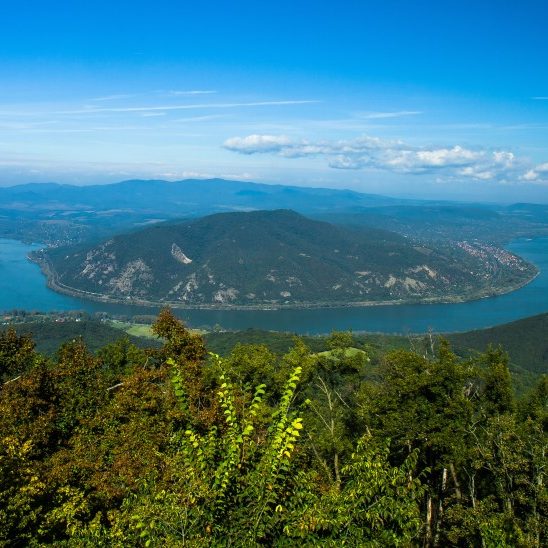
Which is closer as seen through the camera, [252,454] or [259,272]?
[252,454]

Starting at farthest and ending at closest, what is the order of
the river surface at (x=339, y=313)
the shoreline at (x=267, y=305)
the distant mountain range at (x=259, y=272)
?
the distant mountain range at (x=259, y=272) < the shoreline at (x=267, y=305) < the river surface at (x=339, y=313)

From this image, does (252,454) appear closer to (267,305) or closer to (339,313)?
(339,313)

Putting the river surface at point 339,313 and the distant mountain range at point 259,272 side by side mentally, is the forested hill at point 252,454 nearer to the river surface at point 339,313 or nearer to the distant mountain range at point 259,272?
the river surface at point 339,313

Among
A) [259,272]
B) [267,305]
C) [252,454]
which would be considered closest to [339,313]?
[267,305]

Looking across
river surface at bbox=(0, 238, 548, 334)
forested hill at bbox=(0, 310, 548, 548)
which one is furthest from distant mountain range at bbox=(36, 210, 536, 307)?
forested hill at bbox=(0, 310, 548, 548)

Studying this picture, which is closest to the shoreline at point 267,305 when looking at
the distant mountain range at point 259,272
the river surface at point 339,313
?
the distant mountain range at point 259,272

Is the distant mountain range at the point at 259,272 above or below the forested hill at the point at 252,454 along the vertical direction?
below
